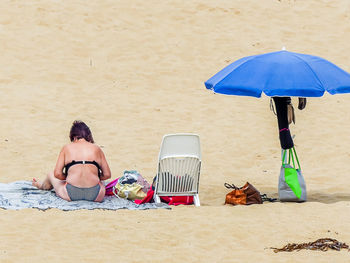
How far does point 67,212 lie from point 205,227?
57.6 inches

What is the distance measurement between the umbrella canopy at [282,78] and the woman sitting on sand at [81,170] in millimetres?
1519

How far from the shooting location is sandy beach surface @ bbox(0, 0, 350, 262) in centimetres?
720

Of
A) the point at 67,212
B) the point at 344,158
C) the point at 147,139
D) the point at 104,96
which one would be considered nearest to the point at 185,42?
the point at 104,96

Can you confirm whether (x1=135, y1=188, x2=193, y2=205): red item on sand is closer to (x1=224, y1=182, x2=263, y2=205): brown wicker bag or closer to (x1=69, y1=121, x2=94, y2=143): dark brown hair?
(x1=224, y1=182, x2=263, y2=205): brown wicker bag

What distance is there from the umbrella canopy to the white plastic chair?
2.24 feet

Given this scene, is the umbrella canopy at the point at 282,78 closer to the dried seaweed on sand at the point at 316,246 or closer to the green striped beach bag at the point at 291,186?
the green striped beach bag at the point at 291,186

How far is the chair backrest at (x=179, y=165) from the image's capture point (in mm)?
8664

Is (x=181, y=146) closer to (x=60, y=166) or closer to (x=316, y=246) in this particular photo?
(x=60, y=166)

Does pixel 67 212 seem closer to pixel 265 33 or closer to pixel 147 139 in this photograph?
pixel 147 139

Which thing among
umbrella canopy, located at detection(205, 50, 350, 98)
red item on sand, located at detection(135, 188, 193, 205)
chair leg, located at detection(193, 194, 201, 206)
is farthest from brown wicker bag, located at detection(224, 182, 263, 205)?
umbrella canopy, located at detection(205, 50, 350, 98)

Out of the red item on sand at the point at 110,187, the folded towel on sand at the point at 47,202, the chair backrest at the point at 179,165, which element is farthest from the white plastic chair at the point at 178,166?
the red item on sand at the point at 110,187

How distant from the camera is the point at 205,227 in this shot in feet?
25.0

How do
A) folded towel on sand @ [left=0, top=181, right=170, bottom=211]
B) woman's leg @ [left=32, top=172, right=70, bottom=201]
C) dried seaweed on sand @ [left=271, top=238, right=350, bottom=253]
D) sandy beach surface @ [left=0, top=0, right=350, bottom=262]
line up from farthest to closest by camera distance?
woman's leg @ [left=32, top=172, right=70, bottom=201]
folded towel on sand @ [left=0, top=181, right=170, bottom=211]
sandy beach surface @ [left=0, top=0, right=350, bottom=262]
dried seaweed on sand @ [left=271, top=238, right=350, bottom=253]

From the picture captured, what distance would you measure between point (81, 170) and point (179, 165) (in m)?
1.09
